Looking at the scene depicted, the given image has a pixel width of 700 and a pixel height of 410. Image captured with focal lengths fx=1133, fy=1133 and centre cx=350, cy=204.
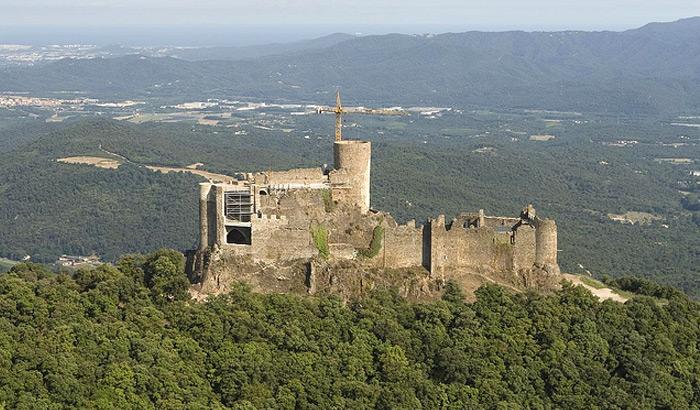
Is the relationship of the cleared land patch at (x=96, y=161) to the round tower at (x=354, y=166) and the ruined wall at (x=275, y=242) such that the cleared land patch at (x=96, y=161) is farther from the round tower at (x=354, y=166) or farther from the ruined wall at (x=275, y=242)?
the ruined wall at (x=275, y=242)

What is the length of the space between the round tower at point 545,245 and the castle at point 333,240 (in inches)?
A: 2.0

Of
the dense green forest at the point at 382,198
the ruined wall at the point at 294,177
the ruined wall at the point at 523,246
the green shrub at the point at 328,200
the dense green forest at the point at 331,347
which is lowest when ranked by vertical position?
the dense green forest at the point at 382,198

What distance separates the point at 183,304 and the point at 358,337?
861 centimetres

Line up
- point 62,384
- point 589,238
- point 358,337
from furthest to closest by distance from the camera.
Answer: point 589,238 → point 358,337 → point 62,384

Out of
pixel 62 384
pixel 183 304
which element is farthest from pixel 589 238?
pixel 62 384

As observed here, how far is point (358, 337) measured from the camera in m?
52.9

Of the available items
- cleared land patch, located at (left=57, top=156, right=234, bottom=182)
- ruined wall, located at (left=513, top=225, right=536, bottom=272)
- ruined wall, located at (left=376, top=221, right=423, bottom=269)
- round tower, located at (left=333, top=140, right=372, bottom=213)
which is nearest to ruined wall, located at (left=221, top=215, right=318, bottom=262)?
ruined wall, located at (left=376, top=221, right=423, bottom=269)

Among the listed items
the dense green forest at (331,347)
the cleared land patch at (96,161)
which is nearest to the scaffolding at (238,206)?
the dense green forest at (331,347)

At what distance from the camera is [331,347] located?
52500 millimetres

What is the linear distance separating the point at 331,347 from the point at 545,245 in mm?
12996

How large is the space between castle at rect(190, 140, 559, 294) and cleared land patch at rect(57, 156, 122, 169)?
109m

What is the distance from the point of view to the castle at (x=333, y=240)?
5578cm

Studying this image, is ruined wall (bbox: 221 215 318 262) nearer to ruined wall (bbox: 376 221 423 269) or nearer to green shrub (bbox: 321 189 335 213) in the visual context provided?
green shrub (bbox: 321 189 335 213)

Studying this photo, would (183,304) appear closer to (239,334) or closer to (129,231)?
(239,334)
